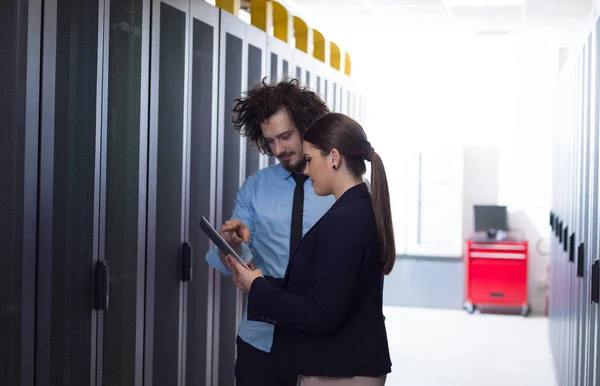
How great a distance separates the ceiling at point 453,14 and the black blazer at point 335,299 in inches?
177

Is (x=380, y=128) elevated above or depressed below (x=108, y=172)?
above

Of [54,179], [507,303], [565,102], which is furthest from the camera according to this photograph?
[507,303]

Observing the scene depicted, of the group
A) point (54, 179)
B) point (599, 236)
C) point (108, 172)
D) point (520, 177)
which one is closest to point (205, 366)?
point (108, 172)

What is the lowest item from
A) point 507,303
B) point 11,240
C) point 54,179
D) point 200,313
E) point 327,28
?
point 507,303

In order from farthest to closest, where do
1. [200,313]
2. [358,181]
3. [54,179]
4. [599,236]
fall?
[200,313] < [599,236] < [54,179] < [358,181]

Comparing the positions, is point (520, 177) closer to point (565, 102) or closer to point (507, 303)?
point (507, 303)

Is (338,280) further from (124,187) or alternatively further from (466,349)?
(466,349)

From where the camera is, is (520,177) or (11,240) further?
(520,177)

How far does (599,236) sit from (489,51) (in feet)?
21.8

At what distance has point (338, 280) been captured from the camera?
2.00 meters

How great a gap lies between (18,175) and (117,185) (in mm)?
618

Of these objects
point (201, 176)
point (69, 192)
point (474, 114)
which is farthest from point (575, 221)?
point (474, 114)

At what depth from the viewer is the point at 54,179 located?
252 centimetres

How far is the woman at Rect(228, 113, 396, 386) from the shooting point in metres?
2.02
